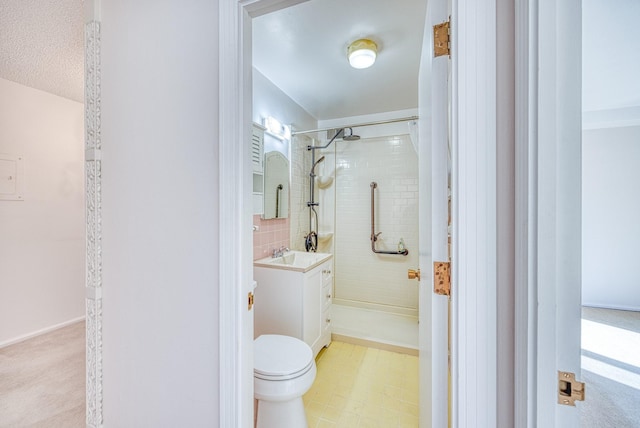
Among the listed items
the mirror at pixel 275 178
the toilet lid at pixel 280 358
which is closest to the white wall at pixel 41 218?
the mirror at pixel 275 178

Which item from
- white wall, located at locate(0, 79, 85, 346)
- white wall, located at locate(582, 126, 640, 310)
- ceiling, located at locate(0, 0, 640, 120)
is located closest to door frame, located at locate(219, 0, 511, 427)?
white wall, located at locate(582, 126, 640, 310)

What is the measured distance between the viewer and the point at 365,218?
350 centimetres

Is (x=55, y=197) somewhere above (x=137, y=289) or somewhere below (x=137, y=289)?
above

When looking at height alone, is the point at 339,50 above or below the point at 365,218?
above

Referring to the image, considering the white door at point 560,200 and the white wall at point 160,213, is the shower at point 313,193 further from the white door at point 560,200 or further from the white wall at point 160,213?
the white door at point 560,200

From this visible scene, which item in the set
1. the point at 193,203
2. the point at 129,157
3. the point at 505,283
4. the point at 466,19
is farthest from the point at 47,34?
the point at 505,283

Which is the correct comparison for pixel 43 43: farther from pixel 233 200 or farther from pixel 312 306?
pixel 312 306

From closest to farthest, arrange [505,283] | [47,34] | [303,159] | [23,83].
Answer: [505,283], [47,34], [23,83], [303,159]

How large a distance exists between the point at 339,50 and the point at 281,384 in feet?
7.37

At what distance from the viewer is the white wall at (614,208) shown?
785 millimetres

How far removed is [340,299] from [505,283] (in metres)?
3.12

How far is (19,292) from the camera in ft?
8.31

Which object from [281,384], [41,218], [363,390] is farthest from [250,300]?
[41,218]

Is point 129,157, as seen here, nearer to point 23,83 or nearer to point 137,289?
point 137,289
